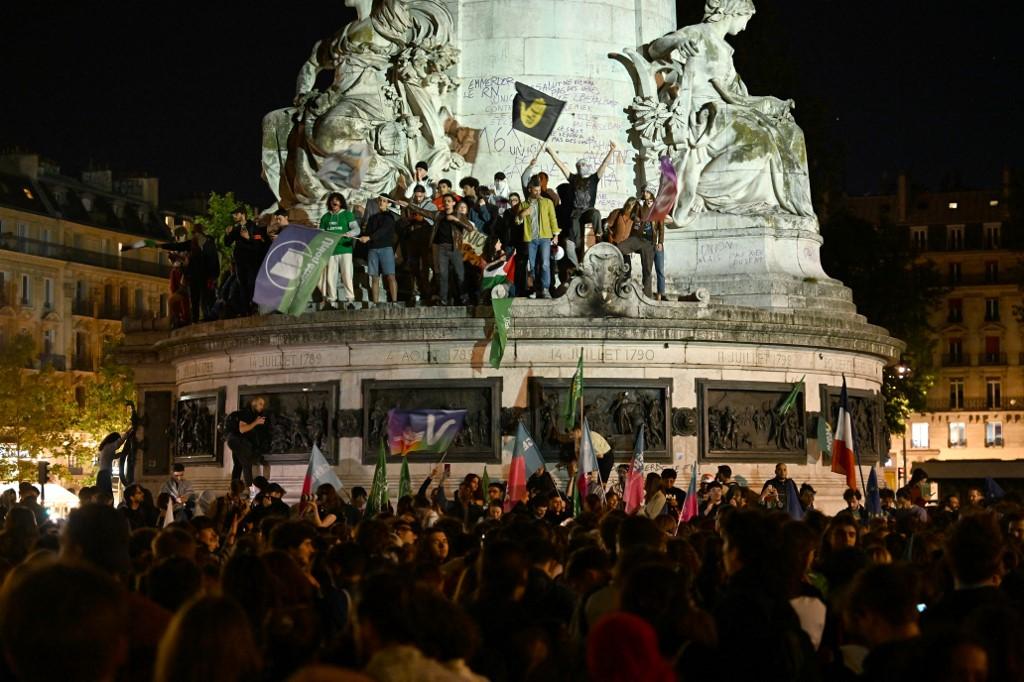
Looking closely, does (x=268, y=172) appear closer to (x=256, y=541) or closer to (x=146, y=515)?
(x=146, y=515)

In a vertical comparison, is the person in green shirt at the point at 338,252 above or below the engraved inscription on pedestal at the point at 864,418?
above

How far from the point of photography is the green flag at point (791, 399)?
27.2 meters

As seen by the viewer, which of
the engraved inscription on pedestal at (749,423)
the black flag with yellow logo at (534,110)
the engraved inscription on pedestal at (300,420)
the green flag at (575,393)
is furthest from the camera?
the black flag with yellow logo at (534,110)

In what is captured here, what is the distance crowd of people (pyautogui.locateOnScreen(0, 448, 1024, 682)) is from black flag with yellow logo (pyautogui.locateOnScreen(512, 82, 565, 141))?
17.2 m

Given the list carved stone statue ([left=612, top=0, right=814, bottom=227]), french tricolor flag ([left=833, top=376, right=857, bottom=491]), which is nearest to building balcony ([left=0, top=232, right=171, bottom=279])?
carved stone statue ([left=612, top=0, right=814, bottom=227])

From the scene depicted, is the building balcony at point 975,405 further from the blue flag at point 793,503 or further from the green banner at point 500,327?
the blue flag at point 793,503

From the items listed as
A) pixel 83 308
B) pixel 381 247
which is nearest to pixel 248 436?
pixel 381 247

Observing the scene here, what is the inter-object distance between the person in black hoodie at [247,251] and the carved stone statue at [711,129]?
6.74 metres

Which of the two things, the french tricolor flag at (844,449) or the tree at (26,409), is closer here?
the french tricolor flag at (844,449)

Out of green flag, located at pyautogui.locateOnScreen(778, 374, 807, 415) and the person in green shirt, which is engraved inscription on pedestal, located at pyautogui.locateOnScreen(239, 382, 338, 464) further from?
green flag, located at pyautogui.locateOnScreen(778, 374, 807, 415)

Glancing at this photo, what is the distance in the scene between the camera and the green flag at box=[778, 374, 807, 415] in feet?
89.4

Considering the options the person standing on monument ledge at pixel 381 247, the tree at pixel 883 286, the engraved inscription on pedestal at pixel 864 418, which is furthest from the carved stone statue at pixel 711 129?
the tree at pixel 883 286

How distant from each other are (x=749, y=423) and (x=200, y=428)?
8.52 metres

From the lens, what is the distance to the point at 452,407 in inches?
1033
